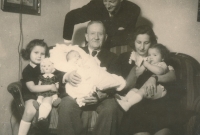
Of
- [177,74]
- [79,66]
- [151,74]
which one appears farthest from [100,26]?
[177,74]

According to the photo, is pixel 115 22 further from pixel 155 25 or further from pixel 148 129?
pixel 148 129

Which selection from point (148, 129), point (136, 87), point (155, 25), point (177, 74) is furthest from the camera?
point (155, 25)

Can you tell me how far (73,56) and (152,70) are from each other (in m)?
0.47

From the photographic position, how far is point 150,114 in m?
1.34

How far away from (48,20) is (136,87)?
79 cm

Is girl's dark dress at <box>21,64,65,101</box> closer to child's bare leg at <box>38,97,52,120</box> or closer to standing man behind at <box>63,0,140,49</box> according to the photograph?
child's bare leg at <box>38,97,52,120</box>

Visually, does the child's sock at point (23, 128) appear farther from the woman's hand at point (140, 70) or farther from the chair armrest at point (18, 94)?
the woman's hand at point (140, 70)

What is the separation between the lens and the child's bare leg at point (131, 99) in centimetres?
136

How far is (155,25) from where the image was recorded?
1693mm

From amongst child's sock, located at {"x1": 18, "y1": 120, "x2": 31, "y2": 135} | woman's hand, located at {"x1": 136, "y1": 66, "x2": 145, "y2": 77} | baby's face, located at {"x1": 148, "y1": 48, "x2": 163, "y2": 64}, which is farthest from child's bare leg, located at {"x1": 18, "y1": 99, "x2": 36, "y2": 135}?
baby's face, located at {"x1": 148, "y1": 48, "x2": 163, "y2": 64}

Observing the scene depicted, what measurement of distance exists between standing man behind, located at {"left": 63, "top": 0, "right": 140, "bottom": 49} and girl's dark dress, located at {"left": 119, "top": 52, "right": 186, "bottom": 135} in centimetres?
34

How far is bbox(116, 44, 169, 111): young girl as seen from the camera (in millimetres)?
1366

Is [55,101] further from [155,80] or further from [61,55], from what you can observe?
[155,80]

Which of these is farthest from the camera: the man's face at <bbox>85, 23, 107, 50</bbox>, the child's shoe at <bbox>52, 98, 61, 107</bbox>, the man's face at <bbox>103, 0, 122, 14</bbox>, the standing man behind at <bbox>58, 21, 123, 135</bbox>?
the man's face at <bbox>103, 0, 122, 14</bbox>
